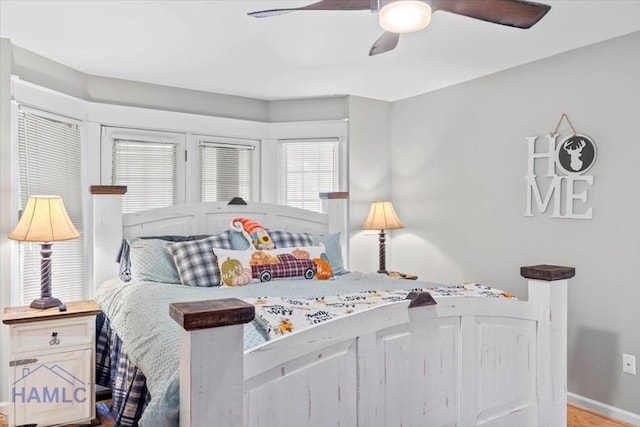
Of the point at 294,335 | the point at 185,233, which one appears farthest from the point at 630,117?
the point at 185,233

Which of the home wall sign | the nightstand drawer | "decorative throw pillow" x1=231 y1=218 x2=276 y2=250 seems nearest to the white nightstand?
the nightstand drawer

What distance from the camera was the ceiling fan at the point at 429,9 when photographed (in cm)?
171

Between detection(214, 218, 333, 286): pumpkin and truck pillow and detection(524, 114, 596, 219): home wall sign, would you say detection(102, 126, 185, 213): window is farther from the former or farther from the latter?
detection(524, 114, 596, 219): home wall sign

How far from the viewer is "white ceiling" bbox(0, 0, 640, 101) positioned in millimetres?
2500

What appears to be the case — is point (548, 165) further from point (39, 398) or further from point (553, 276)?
point (39, 398)

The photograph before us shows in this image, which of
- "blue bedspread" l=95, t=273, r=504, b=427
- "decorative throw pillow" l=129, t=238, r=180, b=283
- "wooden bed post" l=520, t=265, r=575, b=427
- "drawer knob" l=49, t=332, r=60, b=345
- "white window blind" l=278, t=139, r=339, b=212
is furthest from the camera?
"white window blind" l=278, t=139, r=339, b=212

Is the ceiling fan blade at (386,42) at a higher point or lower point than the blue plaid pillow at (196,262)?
higher

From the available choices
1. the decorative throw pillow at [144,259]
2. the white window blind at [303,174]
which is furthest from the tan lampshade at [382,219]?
the decorative throw pillow at [144,259]

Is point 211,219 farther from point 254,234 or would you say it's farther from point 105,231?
point 105,231

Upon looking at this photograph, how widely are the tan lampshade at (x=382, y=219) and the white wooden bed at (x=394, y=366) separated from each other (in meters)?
1.96

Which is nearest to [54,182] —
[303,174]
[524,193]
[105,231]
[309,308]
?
[105,231]

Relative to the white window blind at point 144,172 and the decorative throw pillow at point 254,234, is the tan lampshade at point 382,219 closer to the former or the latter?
the decorative throw pillow at point 254,234

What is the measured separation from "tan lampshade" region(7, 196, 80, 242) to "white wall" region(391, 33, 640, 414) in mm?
2865

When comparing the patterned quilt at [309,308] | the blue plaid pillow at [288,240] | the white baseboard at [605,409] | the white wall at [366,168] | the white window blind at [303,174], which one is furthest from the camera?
the white window blind at [303,174]
